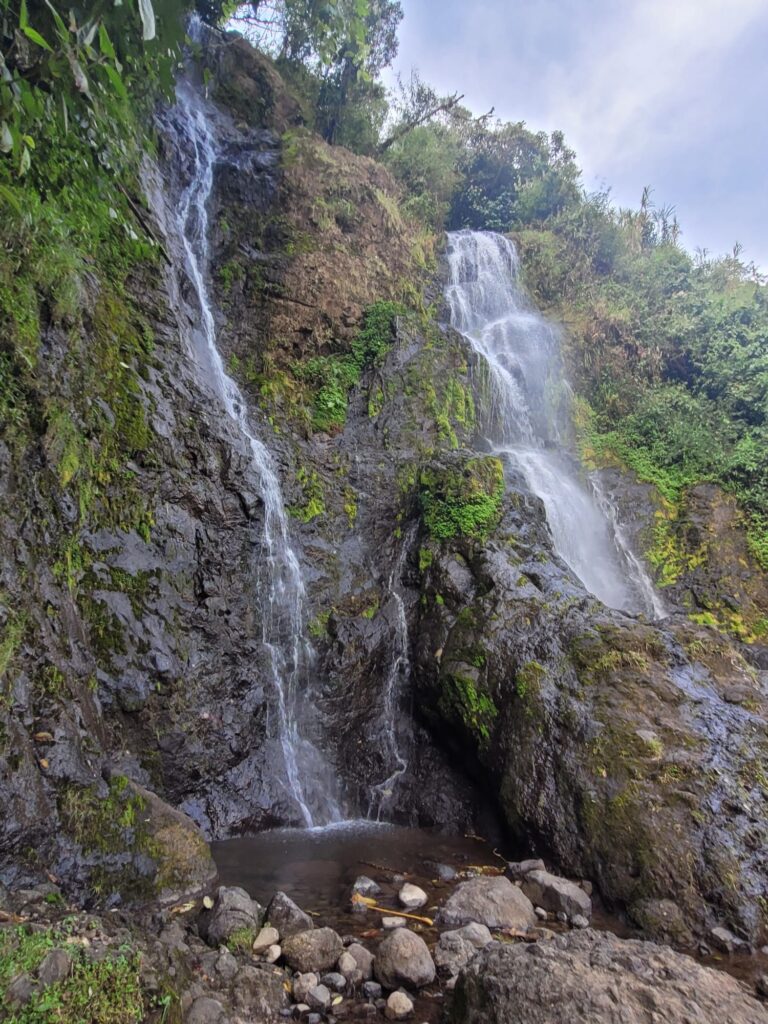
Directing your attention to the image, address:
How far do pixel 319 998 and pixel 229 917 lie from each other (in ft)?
3.13

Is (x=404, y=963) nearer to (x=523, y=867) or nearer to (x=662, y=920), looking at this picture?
(x=523, y=867)

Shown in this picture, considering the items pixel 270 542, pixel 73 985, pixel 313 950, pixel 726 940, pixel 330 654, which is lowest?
pixel 726 940

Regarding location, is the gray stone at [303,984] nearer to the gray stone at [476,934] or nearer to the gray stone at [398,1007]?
the gray stone at [398,1007]

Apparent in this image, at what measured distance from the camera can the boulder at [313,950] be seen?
12.3 ft

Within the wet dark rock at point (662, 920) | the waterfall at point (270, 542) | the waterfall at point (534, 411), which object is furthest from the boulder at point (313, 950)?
the waterfall at point (534, 411)

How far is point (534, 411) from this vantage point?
14.9m

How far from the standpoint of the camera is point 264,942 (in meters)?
3.95

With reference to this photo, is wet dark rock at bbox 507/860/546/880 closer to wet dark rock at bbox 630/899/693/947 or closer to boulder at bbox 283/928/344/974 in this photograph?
wet dark rock at bbox 630/899/693/947

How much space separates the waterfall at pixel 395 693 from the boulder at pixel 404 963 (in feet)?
11.9

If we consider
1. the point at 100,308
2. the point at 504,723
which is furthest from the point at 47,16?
the point at 504,723

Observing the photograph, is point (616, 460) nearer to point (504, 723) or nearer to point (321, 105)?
point (504, 723)

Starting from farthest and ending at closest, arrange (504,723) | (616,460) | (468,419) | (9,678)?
(616,460)
(468,419)
(504,723)
(9,678)

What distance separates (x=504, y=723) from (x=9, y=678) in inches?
198

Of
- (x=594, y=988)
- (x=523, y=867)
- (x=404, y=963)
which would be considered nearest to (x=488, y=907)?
(x=523, y=867)
